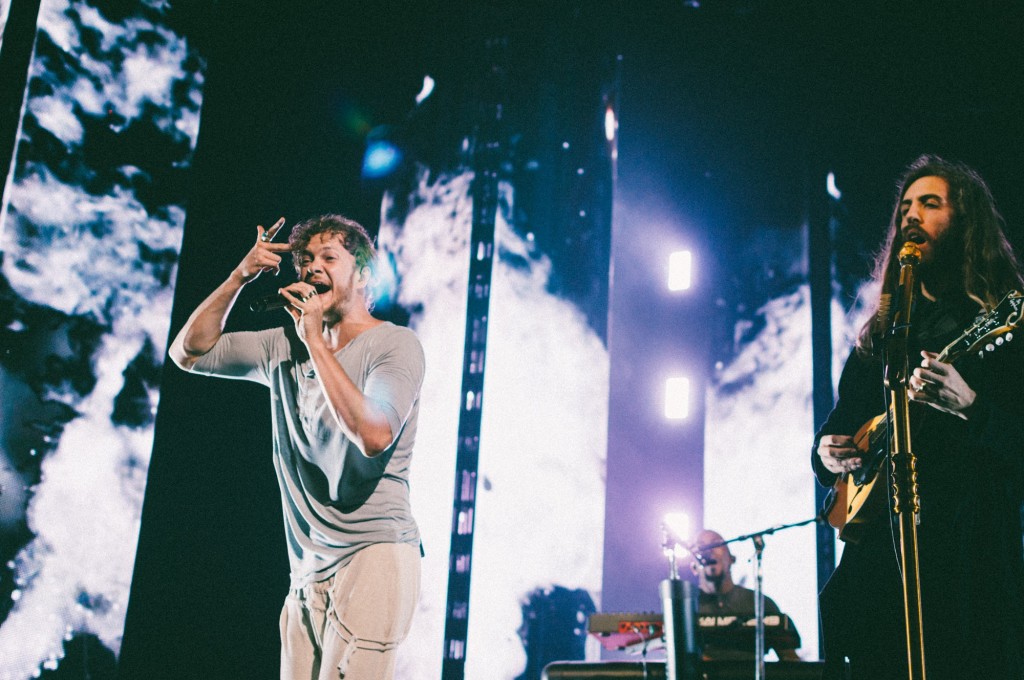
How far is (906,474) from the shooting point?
168cm

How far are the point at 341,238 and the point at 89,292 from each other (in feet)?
5.34

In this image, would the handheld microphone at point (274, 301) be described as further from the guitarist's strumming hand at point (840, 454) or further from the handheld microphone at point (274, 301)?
the guitarist's strumming hand at point (840, 454)

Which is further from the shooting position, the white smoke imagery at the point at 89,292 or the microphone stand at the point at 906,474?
the white smoke imagery at the point at 89,292

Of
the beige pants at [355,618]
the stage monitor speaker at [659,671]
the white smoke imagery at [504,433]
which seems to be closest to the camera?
the beige pants at [355,618]

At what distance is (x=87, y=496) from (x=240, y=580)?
87 centimetres

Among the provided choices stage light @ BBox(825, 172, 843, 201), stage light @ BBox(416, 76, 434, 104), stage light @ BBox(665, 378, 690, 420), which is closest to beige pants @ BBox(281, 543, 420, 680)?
stage light @ BBox(416, 76, 434, 104)

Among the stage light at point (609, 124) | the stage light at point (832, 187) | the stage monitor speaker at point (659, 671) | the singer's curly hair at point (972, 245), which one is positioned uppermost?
the stage light at point (609, 124)

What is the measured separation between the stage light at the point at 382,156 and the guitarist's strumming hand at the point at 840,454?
160 inches

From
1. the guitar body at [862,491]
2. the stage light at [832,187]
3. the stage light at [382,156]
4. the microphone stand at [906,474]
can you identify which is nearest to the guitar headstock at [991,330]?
the microphone stand at [906,474]

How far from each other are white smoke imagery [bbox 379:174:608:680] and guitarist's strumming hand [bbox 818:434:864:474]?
3572 millimetres

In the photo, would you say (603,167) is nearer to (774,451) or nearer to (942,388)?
(774,451)

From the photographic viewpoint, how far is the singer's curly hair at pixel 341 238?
2424 mm

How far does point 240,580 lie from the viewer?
12.8ft

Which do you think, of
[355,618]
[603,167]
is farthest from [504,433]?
[355,618]
